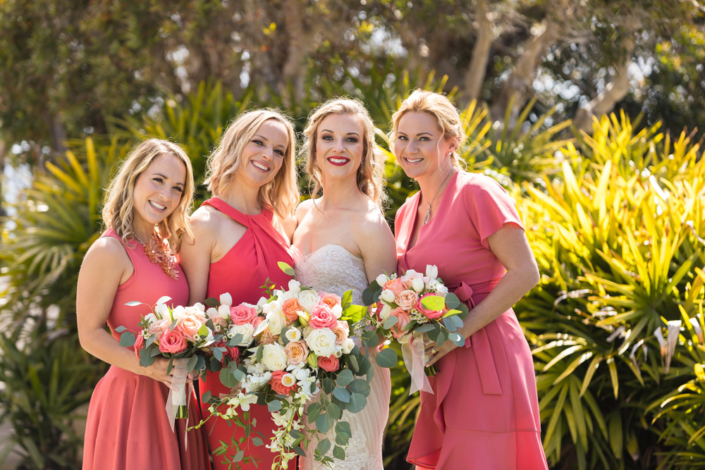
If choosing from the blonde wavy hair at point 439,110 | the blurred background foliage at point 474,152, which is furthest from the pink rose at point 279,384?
the blurred background foliage at point 474,152

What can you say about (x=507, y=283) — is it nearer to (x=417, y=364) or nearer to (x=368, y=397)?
(x=417, y=364)


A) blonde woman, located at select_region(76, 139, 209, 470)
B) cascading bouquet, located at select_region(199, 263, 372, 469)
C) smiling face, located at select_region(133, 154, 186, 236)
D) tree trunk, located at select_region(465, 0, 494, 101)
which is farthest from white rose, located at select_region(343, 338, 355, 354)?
tree trunk, located at select_region(465, 0, 494, 101)

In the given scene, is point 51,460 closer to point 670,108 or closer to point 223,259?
point 223,259

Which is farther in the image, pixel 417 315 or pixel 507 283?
pixel 507 283

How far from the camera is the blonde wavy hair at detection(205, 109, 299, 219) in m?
3.22

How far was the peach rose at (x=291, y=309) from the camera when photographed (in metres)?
2.48

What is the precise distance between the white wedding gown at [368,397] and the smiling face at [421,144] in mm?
588

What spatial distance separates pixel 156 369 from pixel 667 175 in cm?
525

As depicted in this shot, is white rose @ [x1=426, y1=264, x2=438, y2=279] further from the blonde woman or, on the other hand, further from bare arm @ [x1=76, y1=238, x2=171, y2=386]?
bare arm @ [x1=76, y1=238, x2=171, y2=386]

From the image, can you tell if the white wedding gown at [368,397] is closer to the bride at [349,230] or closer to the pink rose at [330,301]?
the bride at [349,230]

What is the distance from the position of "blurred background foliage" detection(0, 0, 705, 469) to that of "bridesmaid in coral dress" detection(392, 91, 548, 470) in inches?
56.9

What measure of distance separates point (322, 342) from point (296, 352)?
0.13m

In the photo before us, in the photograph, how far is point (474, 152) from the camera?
5.80 meters

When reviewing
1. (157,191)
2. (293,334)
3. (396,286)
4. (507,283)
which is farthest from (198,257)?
(507,283)
